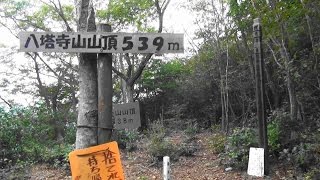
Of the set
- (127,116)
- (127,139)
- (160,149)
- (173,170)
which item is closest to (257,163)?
(127,116)

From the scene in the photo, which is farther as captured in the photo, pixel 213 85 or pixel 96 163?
pixel 213 85

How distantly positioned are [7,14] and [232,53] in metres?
13.2

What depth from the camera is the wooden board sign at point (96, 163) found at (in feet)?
11.7

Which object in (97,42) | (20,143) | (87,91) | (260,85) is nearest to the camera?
(97,42)

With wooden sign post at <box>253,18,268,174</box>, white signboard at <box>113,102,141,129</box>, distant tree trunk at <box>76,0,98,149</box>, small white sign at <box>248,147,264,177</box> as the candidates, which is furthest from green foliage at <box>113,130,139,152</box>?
distant tree trunk at <box>76,0,98,149</box>

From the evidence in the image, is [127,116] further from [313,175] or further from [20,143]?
[20,143]

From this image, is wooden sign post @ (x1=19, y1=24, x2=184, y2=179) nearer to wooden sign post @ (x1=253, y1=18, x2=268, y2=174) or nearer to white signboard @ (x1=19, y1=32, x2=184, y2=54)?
white signboard @ (x1=19, y1=32, x2=184, y2=54)

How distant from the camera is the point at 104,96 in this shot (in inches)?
150

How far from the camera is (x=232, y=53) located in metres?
19.5

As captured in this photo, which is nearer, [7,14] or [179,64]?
[7,14]

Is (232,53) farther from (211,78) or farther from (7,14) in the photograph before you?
(7,14)

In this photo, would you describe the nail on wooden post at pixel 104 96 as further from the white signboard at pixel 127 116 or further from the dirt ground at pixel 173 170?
the dirt ground at pixel 173 170

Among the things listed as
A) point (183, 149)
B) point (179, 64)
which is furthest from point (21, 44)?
point (179, 64)

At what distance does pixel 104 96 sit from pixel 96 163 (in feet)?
2.29
